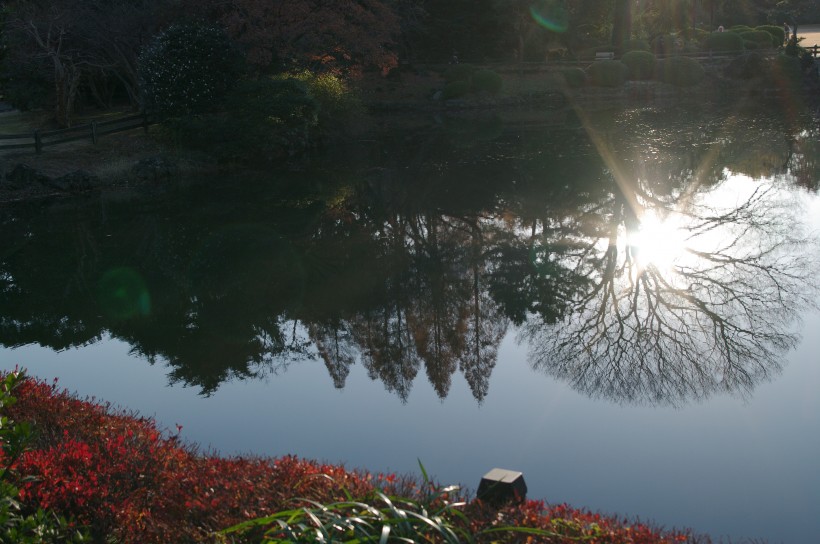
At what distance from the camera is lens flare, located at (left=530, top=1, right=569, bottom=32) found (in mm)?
51406

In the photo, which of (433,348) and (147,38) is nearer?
(433,348)

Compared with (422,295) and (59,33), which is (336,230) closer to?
(422,295)

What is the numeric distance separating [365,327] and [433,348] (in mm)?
1250

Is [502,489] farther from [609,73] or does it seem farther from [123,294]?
[609,73]

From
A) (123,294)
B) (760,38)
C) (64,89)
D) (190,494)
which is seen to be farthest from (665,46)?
(190,494)

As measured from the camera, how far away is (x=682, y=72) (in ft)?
153

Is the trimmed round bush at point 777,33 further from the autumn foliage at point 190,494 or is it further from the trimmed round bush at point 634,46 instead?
the autumn foliage at point 190,494

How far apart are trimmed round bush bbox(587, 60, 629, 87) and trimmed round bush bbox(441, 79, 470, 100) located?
7511 mm

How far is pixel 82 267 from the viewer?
1697 cm

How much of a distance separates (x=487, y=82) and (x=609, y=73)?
7064 millimetres

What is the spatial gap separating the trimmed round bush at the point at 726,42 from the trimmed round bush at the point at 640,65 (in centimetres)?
646

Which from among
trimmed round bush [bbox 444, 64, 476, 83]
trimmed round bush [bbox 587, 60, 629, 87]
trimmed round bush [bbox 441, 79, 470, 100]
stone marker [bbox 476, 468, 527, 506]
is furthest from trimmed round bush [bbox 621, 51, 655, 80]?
stone marker [bbox 476, 468, 527, 506]

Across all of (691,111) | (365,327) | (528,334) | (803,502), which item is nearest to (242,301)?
(365,327)

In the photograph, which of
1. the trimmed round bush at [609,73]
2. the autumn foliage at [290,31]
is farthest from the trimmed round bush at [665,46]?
the autumn foliage at [290,31]
